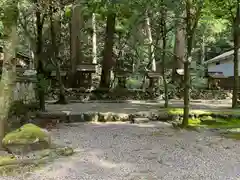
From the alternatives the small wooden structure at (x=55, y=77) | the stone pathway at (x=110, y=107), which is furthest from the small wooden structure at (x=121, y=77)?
the stone pathway at (x=110, y=107)

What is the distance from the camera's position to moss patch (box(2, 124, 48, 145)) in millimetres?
5605

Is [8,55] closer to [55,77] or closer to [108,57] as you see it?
[55,77]

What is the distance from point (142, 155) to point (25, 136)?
2086 mm

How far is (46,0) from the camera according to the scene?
888 cm

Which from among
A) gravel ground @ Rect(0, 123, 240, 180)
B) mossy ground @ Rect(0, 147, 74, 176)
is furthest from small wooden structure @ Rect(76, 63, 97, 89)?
mossy ground @ Rect(0, 147, 74, 176)

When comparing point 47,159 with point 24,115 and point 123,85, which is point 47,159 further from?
point 123,85

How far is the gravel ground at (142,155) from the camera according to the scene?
189 inches

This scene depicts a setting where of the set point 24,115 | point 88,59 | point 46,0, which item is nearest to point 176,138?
point 24,115

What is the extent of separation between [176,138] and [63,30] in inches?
745

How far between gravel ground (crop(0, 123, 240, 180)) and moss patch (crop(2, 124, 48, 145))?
2.10 feet

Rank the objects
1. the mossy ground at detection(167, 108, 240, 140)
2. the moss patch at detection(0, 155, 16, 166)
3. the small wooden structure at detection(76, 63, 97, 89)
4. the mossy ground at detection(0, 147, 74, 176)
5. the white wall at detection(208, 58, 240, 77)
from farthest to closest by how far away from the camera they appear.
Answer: the white wall at detection(208, 58, 240, 77), the small wooden structure at detection(76, 63, 97, 89), the mossy ground at detection(167, 108, 240, 140), the moss patch at detection(0, 155, 16, 166), the mossy ground at detection(0, 147, 74, 176)

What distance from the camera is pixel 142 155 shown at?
19.6 ft

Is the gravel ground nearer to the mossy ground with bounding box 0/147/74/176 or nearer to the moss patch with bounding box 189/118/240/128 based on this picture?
the mossy ground with bounding box 0/147/74/176

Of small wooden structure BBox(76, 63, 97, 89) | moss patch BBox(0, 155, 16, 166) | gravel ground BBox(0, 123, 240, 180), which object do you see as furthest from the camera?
small wooden structure BBox(76, 63, 97, 89)
